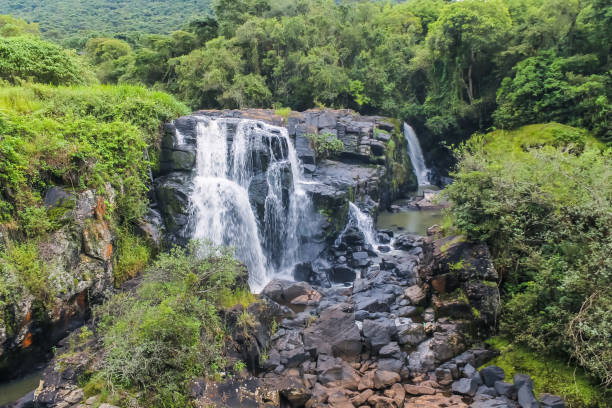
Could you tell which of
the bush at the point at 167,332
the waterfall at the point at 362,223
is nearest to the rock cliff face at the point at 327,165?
the waterfall at the point at 362,223

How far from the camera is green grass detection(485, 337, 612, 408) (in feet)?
20.2

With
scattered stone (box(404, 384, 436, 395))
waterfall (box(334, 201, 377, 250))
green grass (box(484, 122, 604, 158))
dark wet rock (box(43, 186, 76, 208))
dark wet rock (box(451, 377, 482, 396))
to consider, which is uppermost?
green grass (box(484, 122, 604, 158))

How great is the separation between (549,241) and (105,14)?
58.9 metres

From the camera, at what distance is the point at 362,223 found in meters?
15.0

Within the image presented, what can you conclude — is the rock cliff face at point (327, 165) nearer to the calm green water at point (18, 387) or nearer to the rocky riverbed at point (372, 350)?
the rocky riverbed at point (372, 350)

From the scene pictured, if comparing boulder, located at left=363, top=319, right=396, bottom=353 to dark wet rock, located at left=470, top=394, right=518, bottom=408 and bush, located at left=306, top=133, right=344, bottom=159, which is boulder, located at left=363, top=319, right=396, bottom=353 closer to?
dark wet rock, located at left=470, top=394, right=518, bottom=408

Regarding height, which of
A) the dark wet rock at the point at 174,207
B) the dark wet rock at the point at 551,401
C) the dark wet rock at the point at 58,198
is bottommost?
the dark wet rock at the point at 551,401

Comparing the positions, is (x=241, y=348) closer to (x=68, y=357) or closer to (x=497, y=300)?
(x=68, y=357)

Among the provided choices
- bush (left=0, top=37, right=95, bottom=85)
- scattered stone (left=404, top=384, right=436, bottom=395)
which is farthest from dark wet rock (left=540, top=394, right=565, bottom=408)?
bush (left=0, top=37, right=95, bottom=85)

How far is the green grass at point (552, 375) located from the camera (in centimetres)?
617

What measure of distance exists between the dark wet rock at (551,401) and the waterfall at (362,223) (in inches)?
335

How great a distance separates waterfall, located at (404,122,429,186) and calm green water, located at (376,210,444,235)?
16.5 feet

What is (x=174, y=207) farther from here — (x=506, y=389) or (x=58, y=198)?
(x=506, y=389)

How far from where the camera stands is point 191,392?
568cm
